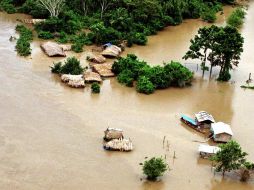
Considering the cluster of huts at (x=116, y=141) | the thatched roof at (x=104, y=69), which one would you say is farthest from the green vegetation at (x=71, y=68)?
the cluster of huts at (x=116, y=141)

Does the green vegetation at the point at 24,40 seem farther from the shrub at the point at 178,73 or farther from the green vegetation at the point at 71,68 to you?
the shrub at the point at 178,73

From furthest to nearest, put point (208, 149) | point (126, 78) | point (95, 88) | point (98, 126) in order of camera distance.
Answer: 1. point (126, 78)
2. point (95, 88)
3. point (98, 126)
4. point (208, 149)

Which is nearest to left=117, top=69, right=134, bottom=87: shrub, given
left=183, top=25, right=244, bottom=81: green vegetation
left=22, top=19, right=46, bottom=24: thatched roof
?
left=183, top=25, right=244, bottom=81: green vegetation

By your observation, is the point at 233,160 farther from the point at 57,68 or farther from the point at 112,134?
the point at 57,68

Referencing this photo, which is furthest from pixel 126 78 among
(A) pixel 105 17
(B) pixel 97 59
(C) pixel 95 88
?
(A) pixel 105 17

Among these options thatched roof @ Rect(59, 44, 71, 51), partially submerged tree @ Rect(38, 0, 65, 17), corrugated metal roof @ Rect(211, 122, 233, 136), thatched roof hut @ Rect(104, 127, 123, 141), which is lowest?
thatched roof @ Rect(59, 44, 71, 51)

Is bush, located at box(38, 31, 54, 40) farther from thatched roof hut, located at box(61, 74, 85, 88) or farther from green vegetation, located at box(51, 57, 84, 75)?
thatched roof hut, located at box(61, 74, 85, 88)

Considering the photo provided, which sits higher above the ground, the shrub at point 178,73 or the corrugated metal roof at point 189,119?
the shrub at point 178,73
